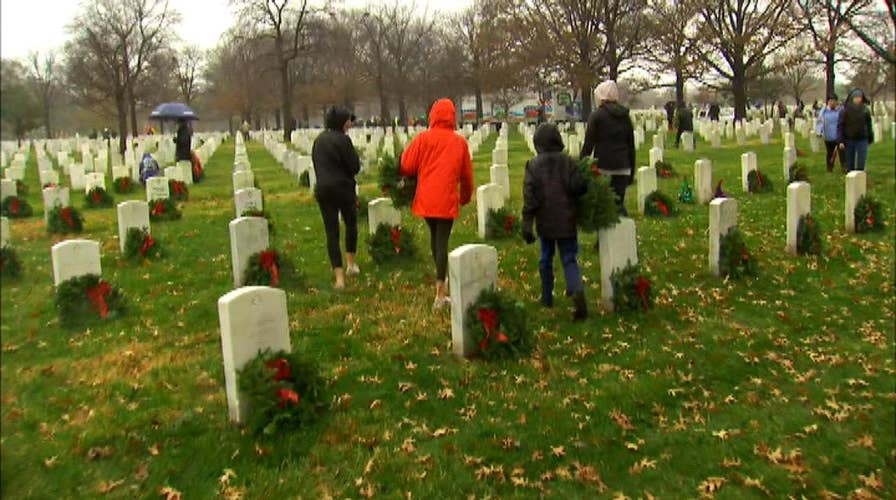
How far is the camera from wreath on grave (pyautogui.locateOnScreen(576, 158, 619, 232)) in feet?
20.5

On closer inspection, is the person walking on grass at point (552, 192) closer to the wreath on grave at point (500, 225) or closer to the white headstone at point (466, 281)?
the white headstone at point (466, 281)

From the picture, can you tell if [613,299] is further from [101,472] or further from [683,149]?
[683,149]

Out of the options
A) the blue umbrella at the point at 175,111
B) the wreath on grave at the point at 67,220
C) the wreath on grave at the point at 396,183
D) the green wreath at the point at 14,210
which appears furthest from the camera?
the blue umbrella at the point at 175,111

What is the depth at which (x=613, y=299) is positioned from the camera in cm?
657

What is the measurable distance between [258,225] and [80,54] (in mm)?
3284

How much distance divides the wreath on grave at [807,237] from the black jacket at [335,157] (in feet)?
17.5

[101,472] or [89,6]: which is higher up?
[89,6]

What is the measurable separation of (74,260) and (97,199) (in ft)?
27.3

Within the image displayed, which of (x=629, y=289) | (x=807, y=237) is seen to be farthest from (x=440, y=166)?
(x=807, y=237)

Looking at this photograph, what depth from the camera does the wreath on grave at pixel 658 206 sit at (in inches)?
438

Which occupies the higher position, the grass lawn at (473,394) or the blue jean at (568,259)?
the blue jean at (568,259)

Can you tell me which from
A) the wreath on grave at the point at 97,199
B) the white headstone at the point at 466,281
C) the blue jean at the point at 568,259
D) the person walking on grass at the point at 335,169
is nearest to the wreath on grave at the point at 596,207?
the blue jean at the point at 568,259

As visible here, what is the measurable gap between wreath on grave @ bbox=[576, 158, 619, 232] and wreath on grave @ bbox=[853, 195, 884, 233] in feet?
17.7

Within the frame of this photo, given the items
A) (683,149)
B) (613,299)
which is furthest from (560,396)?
(683,149)
